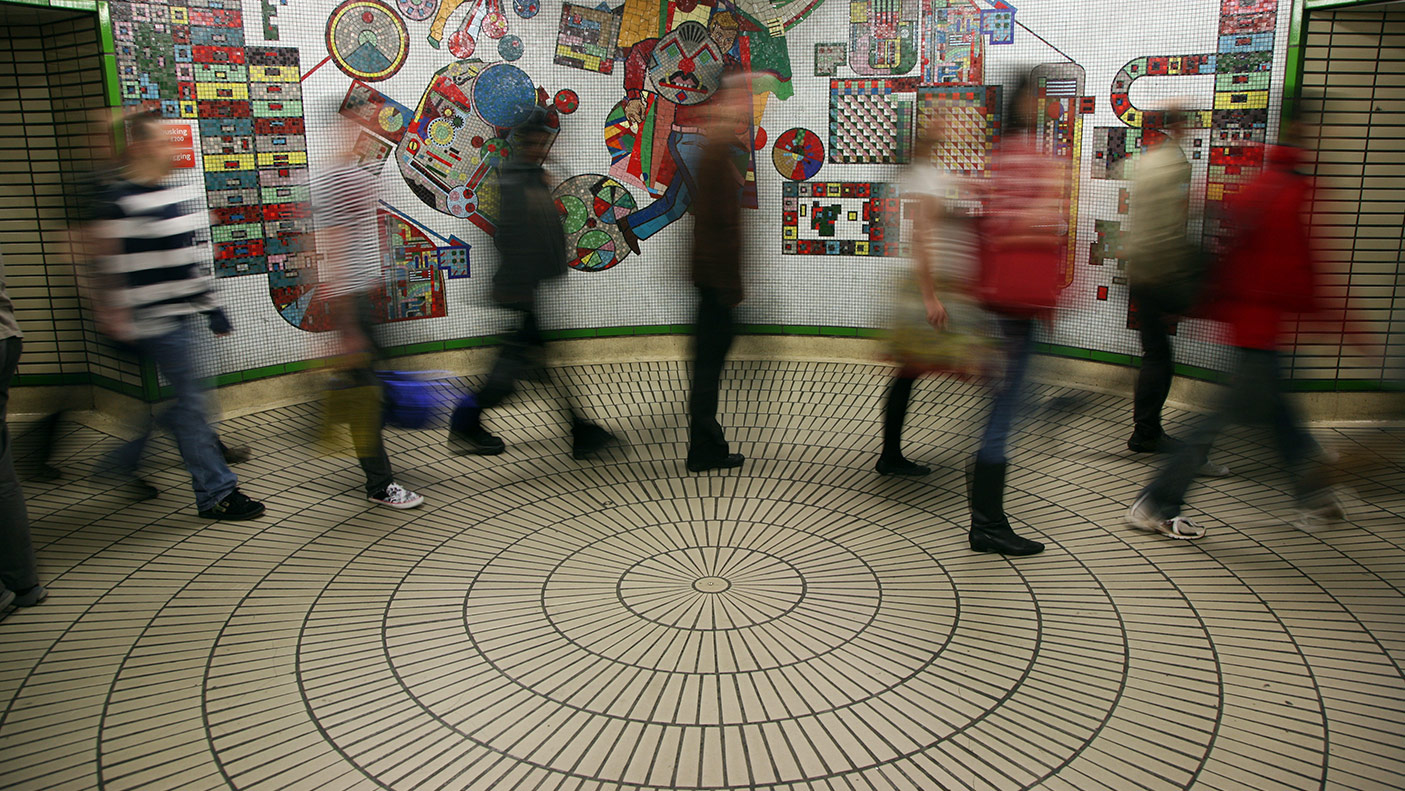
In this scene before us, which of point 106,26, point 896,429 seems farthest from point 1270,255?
point 106,26

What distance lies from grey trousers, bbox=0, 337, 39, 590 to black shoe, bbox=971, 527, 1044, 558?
3.65m

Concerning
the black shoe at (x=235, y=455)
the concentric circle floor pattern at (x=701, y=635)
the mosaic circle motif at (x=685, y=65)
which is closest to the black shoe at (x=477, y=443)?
the concentric circle floor pattern at (x=701, y=635)

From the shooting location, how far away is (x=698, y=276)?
458 centimetres

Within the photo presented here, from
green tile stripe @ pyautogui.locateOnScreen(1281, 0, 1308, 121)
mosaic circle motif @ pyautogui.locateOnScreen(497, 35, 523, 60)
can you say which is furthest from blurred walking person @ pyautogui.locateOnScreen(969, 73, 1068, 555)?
mosaic circle motif @ pyautogui.locateOnScreen(497, 35, 523, 60)

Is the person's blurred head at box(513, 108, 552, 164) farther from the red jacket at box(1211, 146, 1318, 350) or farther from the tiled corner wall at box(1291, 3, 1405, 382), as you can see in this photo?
the tiled corner wall at box(1291, 3, 1405, 382)

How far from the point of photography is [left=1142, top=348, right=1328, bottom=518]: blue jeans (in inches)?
152

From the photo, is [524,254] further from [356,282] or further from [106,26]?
[106,26]

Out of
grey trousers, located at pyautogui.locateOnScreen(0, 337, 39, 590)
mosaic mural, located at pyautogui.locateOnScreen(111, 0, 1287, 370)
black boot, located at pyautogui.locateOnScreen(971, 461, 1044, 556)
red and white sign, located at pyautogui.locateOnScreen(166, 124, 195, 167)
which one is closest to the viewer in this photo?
grey trousers, located at pyautogui.locateOnScreen(0, 337, 39, 590)

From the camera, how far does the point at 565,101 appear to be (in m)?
6.82

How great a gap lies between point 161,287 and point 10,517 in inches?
45.6

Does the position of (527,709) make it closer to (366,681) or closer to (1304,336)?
(366,681)

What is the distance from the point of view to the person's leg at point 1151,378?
4.86m

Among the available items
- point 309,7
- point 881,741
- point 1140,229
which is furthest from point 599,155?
point 881,741

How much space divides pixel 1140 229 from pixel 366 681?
3906 millimetres
